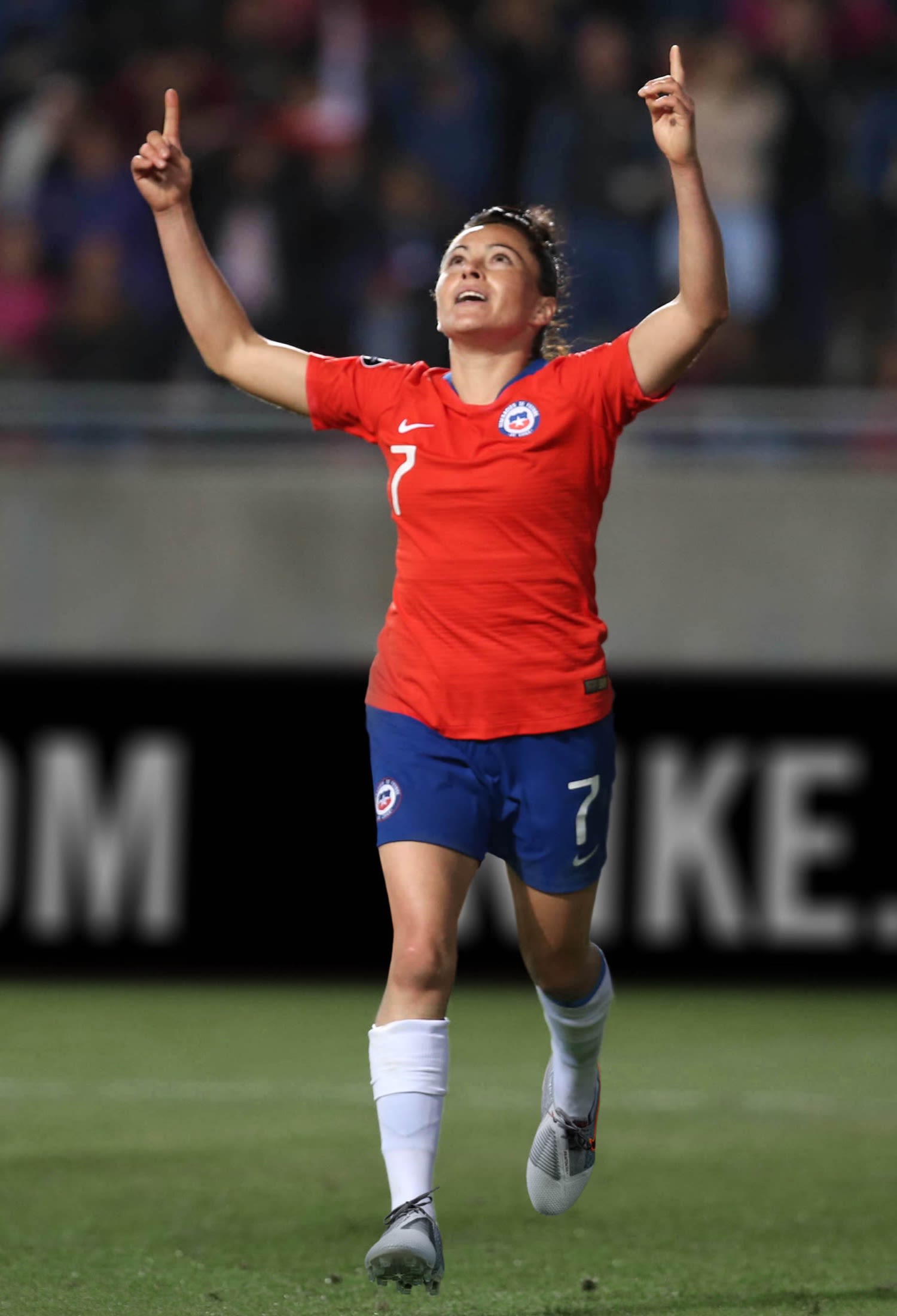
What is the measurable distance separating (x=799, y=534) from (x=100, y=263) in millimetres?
3766

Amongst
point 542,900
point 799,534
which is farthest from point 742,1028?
point 542,900

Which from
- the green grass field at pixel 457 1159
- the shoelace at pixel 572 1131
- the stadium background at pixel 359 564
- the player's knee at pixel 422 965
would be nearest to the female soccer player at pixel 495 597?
the player's knee at pixel 422 965

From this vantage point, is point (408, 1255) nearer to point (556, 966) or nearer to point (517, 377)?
point (556, 966)

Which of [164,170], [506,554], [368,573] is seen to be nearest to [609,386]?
[506,554]

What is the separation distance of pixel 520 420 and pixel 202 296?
2.70ft

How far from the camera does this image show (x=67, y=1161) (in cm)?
606

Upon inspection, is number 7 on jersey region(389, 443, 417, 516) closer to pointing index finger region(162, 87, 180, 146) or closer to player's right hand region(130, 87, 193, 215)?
player's right hand region(130, 87, 193, 215)

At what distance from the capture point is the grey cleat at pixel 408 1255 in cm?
388

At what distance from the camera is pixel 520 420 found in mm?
4473

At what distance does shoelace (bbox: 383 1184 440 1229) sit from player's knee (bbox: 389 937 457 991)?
41cm

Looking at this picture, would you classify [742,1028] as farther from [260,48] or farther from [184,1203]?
[260,48]

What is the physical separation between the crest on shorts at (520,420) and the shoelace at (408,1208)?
1.59 meters

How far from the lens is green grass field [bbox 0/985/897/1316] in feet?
14.9

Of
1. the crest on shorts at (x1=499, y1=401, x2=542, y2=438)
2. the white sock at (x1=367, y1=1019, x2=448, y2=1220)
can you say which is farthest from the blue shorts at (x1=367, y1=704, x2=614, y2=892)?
the crest on shorts at (x1=499, y1=401, x2=542, y2=438)
